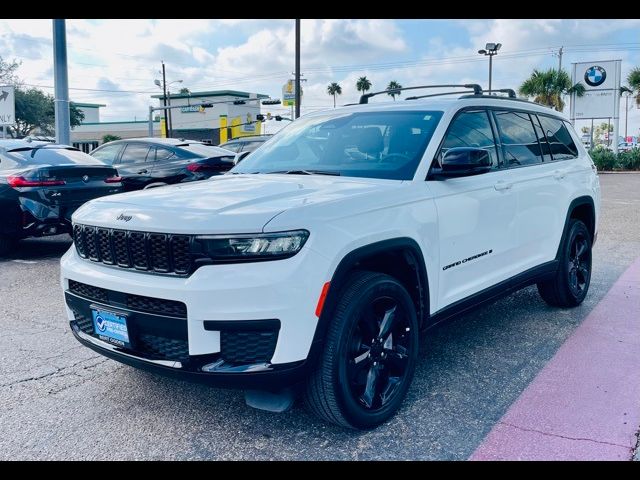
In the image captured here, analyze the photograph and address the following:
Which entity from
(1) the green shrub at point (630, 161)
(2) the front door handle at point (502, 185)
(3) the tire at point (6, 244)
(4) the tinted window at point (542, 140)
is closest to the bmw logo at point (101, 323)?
(2) the front door handle at point (502, 185)

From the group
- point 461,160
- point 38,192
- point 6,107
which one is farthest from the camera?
point 6,107

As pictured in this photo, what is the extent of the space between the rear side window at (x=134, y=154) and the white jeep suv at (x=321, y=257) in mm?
6773

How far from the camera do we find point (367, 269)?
3445 mm

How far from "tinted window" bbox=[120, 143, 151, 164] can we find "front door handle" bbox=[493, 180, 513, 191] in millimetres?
7910

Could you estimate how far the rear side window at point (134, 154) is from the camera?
36.2 feet

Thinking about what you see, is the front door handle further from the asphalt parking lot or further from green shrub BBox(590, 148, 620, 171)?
green shrub BBox(590, 148, 620, 171)

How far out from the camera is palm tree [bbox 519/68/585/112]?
151ft

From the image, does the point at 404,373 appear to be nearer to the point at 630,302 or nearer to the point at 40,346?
the point at 40,346

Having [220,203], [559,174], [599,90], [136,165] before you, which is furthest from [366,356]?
[599,90]

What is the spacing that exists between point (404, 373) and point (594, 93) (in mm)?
42510

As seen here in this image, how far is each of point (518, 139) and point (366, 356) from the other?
2574 millimetres

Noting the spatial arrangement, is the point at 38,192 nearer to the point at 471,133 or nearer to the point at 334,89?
the point at 471,133

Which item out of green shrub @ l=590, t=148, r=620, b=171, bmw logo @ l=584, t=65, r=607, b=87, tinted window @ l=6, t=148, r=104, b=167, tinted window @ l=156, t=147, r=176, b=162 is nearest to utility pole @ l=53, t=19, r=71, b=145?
tinted window @ l=156, t=147, r=176, b=162

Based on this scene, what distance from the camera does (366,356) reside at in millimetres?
3262
